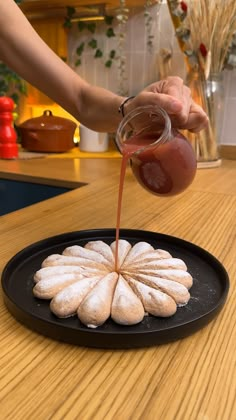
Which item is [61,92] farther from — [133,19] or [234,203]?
[133,19]

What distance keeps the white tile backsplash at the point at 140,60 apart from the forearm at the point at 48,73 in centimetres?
93

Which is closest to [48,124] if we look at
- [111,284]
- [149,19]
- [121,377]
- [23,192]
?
[23,192]

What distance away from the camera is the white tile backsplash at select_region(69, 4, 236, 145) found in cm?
175

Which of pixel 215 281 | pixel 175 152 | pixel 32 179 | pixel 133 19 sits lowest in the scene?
pixel 32 179

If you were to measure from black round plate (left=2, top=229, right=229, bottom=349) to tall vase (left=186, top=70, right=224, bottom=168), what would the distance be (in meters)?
0.91

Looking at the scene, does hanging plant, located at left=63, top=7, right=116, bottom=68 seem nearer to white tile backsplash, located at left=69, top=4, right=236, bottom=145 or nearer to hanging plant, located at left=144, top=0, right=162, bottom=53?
white tile backsplash, located at left=69, top=4, right=236, bottom=145

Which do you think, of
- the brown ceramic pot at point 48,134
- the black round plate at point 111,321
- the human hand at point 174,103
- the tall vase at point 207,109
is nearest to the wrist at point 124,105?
the human hand at point 174,103

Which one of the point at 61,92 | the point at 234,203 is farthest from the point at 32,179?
the point at 234,203

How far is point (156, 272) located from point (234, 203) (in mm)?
583

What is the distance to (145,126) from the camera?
0.69 meters

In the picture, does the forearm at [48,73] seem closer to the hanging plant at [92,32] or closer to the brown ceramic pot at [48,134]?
the brown ceramic pot at [48,134]

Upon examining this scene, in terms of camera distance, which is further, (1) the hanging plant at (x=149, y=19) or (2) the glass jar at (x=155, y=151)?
(1) the hanging plant at (x=149, y=19)

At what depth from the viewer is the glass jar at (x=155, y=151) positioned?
65 cm

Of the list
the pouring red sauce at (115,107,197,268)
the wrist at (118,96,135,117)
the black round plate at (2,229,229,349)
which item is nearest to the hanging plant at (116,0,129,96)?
the wrist at (118,96,135,117)
